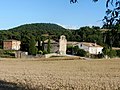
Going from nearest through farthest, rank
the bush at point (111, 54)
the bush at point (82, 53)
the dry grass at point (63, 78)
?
the dry grass at point (63, 78) < the bush at point (111, 54) < the bush at point (82, 53)

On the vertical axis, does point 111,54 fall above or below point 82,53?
below

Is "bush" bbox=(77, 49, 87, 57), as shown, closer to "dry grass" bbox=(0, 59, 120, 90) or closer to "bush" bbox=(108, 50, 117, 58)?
"bush" bbox=(108, 50, 117, 58)

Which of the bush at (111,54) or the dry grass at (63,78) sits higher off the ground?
the bush at (111,54)

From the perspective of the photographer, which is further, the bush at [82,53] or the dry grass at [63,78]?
the bush at [82,53]

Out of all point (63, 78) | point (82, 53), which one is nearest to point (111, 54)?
point (82, 53)

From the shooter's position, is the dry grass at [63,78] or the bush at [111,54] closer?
the dry grass at [63,78]

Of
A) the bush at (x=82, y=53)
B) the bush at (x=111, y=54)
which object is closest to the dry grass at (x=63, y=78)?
the bush at (x=111, y=54)

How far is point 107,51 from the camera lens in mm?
113562

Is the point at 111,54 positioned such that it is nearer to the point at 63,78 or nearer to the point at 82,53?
the point at 82,53

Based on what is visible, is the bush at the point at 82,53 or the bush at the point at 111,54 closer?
the bush at the point at 111,54

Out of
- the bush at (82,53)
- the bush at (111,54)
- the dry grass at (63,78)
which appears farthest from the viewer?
the bush at (82,53)

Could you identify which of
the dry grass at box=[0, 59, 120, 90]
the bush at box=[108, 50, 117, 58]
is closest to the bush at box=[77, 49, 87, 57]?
the bush at box=[108, 50, 117, 58]

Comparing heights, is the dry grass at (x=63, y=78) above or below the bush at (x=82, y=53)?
below

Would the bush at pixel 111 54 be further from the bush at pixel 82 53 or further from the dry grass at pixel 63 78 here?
the dry grass at pixel 63 78
